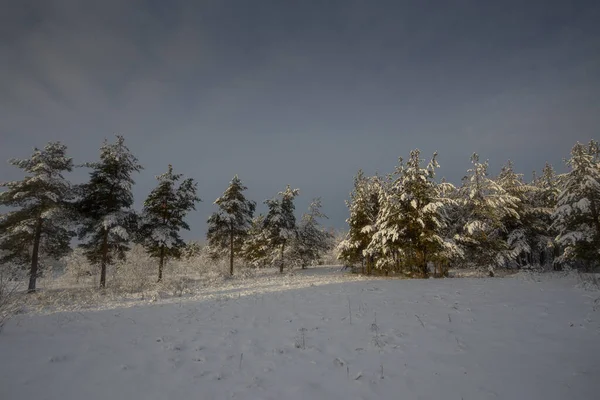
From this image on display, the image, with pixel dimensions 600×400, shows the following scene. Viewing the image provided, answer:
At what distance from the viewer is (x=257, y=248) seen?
41188 millimetres

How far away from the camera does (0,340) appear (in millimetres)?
7621

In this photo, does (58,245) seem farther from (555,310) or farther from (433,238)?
(555,310)

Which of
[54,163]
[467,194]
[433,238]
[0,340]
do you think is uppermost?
[54,163]

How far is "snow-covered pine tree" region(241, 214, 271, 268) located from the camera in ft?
122

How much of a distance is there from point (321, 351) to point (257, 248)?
3481 centimetres

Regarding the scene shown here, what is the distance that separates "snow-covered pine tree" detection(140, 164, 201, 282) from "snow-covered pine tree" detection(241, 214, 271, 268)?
915 cm

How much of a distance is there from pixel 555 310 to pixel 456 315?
316 centimetres

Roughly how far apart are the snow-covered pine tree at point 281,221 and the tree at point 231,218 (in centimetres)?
362

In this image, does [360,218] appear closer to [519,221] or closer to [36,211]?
[519,221]

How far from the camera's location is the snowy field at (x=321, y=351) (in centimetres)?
549

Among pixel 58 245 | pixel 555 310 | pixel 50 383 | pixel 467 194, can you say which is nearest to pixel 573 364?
pixel 555 310

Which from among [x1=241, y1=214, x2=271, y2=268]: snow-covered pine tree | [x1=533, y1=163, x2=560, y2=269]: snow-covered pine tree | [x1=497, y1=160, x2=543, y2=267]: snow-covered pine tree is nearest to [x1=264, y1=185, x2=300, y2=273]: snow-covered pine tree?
[x1=241, y1=214, x2=271, y2=268]: snow-covered pine tree

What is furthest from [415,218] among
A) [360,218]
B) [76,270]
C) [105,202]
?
[76,270]

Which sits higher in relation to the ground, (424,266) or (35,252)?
(35,252)
